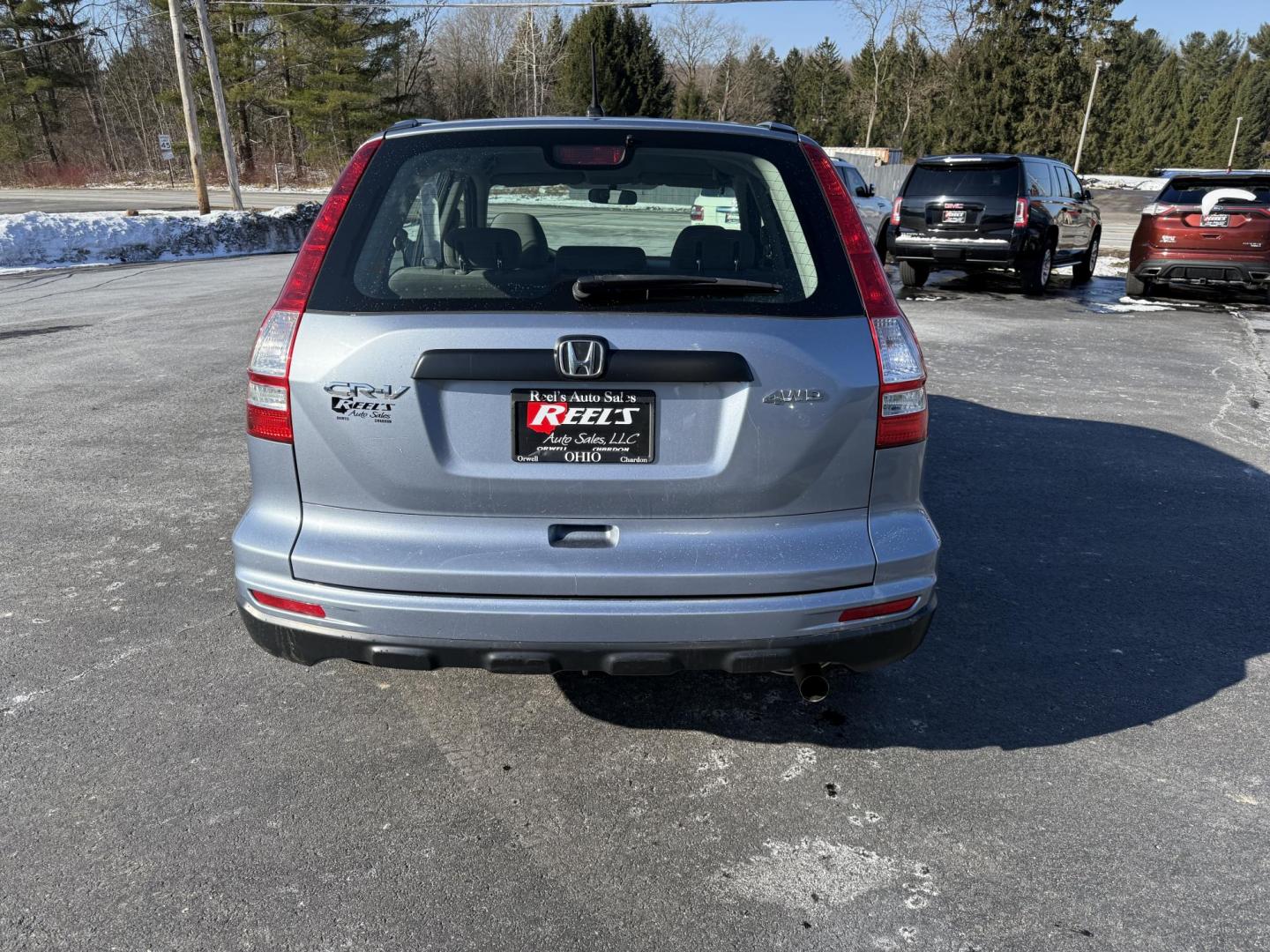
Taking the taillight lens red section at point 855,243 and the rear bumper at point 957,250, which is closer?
the taillight lens red section at point 855,243

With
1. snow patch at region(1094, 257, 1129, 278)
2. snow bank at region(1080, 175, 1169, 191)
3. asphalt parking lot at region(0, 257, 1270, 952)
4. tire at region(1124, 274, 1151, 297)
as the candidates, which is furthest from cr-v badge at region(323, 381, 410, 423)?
snow bank at region(1080, 175, 1169, 191)

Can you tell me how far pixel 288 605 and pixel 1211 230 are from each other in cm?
1320

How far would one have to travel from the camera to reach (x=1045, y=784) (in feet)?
9.11

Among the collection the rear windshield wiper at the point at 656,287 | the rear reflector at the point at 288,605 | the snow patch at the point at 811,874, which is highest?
the rear windshield wiper at the point at 656,287

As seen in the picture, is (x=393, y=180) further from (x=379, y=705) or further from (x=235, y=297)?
(x=235, y=297)

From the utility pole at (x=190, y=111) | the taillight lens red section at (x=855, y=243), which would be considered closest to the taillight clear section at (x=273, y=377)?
the taillight lens red section at (x=855, y=243)

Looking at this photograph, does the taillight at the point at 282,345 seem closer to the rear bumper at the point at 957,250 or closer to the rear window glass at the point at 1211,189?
the rear bumper at the point at 957,250

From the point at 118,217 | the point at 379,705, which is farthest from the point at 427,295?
the point at 118,217

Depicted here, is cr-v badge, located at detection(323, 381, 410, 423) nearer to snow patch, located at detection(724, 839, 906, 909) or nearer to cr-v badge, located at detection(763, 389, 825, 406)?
cr-v badge, located at detection(763, 389, 825, 406)

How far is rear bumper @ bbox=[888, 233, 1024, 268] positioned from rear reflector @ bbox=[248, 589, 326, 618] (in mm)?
12860

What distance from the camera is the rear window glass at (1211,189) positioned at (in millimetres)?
12008

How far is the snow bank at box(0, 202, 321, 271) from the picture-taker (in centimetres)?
1778

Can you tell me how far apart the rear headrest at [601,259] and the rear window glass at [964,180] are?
12061 mm

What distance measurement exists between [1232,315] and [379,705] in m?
12.7
